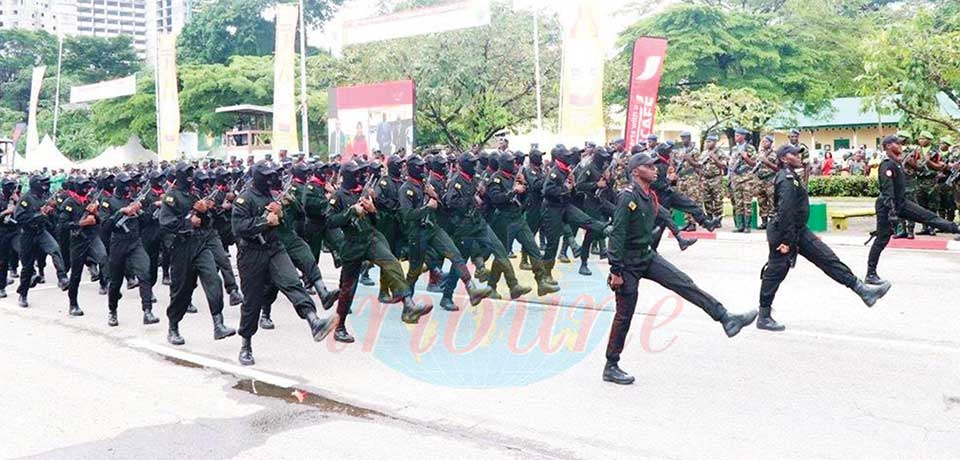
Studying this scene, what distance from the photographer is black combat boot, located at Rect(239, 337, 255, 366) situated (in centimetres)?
741

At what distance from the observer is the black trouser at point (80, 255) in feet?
33.9

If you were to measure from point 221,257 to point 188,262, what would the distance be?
155 centimetres

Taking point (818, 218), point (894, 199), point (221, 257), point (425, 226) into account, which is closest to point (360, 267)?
point (425, 226)

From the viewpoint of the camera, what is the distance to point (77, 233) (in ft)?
35.0

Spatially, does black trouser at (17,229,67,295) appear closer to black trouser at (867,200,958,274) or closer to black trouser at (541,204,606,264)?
black trouser at (541,204,606,264)

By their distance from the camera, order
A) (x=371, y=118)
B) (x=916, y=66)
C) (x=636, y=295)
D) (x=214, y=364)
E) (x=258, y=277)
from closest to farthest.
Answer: (x=636, y=295) < (x=258, y=277) < (x=214, y=364) < (x=916, y=66) < (x=371, y=118)

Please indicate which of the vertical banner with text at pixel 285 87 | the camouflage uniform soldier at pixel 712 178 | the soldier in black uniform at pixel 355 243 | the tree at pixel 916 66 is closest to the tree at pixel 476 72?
the vertical banner with text at pixel 285 87

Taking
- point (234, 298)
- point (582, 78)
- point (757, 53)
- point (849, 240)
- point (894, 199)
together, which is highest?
point (757, 53)

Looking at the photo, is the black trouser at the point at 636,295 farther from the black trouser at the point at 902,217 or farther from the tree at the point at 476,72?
the tree at the point at 476,72

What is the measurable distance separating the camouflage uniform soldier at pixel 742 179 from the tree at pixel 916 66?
101 inches

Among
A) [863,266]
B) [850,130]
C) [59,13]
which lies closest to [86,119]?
[850,130]

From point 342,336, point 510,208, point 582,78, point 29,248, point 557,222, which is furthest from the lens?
point 582,78

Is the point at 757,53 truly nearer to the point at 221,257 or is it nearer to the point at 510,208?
the point at 510,208

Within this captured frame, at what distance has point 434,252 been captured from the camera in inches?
369
